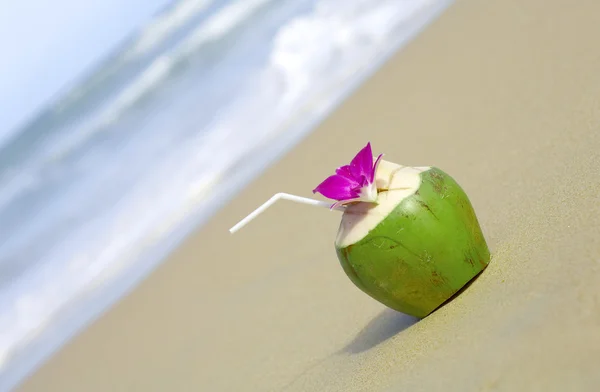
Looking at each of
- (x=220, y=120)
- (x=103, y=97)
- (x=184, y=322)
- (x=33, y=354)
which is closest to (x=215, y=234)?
(x=184, y=322)

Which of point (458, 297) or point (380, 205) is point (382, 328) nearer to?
point (458, 297)

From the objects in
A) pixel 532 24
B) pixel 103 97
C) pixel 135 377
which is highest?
pixel 103 97

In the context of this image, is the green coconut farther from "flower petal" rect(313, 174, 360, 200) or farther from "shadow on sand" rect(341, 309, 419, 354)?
"shadow on sand" rect(341, 309, 419, 354)

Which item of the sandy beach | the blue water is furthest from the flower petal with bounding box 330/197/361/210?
the blue water

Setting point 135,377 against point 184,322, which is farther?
point 184,322

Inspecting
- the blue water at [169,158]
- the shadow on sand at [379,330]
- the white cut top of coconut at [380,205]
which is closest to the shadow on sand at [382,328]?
the shadow on sand at [379,330]

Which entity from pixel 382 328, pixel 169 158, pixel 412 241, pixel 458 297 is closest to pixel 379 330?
pixel 382 328

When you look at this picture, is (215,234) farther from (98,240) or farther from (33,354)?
(98,240)
